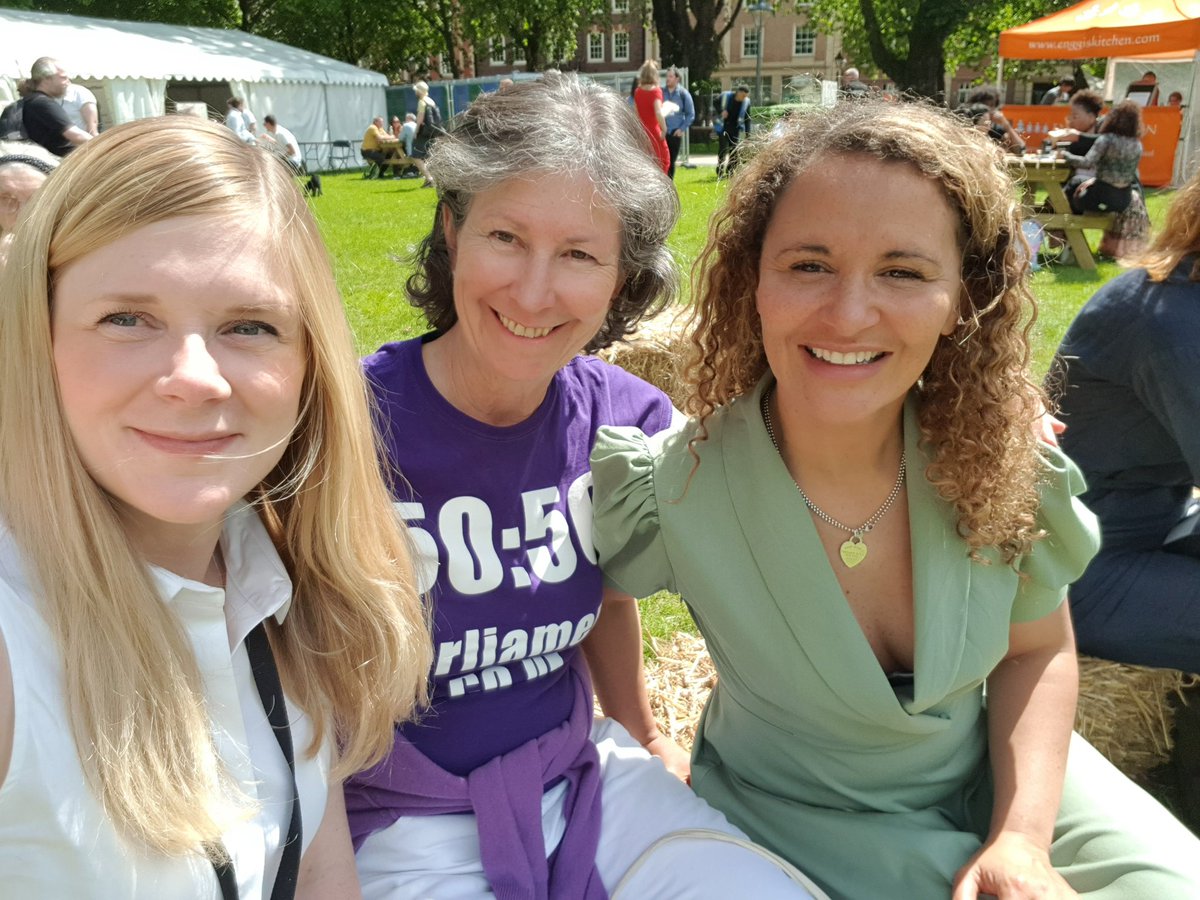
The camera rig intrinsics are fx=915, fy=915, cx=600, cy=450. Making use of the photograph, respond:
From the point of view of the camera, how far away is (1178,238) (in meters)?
2.53

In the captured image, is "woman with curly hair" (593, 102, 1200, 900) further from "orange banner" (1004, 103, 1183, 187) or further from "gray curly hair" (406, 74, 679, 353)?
"orange banner" (1004, 103, 1183, 187)

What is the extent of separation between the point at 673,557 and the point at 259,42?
29961 mm

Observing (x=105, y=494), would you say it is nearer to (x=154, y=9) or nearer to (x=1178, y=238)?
(x=1178, y=238)

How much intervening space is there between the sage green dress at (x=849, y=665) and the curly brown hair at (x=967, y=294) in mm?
68

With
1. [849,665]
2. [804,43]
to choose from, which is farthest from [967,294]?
[804,43]

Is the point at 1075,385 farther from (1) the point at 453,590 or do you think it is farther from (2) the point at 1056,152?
(2) the point at 1056,152

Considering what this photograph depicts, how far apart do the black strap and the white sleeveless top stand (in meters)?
0.01

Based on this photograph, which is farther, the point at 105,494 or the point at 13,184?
the point at 13,184

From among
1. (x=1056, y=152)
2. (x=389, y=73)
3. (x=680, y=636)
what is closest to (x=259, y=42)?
(x=389, y=73)

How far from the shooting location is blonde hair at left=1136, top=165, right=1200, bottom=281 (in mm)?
2471

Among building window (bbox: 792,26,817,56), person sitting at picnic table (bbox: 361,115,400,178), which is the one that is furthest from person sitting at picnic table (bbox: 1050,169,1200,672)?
building window (bbox: 792,26,817,56)

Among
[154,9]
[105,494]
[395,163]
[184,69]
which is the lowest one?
[105,494]

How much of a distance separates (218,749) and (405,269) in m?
7.69

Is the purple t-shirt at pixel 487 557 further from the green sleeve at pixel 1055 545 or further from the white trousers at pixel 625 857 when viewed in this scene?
the green sleeve at pixel 1055 545
